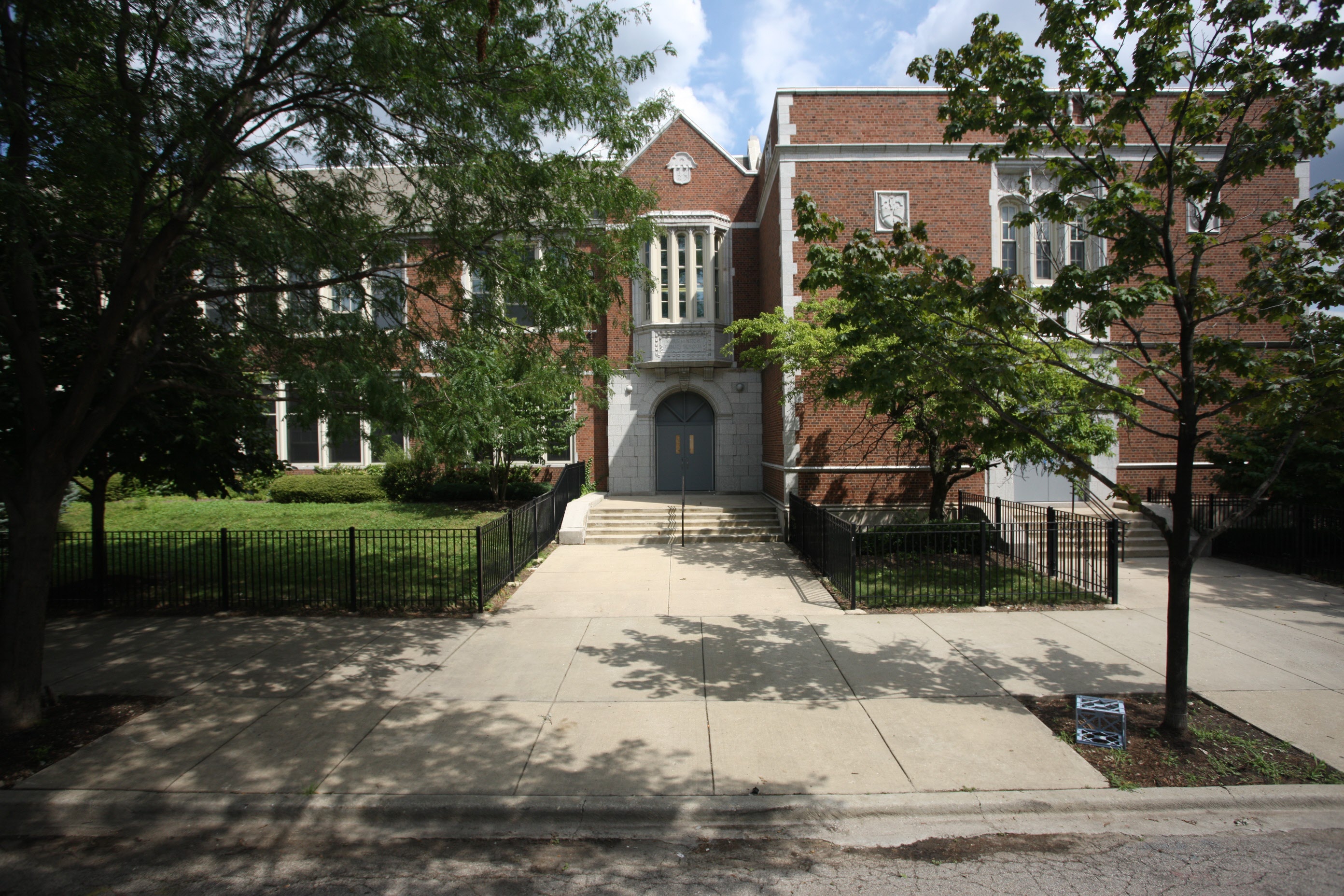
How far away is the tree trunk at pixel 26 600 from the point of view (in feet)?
17.4

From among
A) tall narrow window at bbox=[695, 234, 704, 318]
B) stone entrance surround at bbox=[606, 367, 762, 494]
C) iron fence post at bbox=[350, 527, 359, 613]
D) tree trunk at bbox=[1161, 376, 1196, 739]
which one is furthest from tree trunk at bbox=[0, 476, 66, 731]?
tall narrow window at bbox=[695, 234, 704, 318]

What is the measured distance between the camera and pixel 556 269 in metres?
7.17

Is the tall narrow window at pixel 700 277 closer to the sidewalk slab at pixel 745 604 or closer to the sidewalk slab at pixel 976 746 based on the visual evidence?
the sidewalk slab at pixel 745 604

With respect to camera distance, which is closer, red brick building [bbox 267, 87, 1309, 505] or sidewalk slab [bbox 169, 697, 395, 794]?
sidewalk slab [bbox 169, 697, 395, 794]

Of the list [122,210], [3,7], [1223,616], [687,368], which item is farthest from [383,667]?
[687,368]

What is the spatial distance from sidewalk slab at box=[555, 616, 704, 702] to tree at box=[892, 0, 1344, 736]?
3745 mm

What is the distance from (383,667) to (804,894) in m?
4.82

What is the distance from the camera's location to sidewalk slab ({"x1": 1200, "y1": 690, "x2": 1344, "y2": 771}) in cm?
502

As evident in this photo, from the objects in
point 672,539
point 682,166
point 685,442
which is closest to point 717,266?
→ point 682,166

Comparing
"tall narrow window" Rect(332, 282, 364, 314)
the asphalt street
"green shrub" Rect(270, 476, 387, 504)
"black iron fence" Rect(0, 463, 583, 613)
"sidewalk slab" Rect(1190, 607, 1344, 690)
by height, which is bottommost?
the asphalt street

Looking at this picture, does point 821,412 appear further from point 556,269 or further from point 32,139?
point 32,139

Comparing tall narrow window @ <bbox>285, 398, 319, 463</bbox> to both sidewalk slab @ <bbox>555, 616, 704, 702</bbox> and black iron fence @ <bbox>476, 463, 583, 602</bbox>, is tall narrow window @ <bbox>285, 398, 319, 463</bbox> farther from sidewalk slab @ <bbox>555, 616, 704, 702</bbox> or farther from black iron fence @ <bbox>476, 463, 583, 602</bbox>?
sidewalk slab @ <bbox>555, 616, 704, 702</bbox>

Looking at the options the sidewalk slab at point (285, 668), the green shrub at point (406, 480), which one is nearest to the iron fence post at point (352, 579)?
the sidewalk slab at point (285, 668)

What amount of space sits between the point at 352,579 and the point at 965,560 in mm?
9697
